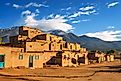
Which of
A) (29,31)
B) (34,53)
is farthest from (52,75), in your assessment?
(29,31)

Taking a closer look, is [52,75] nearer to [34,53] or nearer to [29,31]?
[34,53]

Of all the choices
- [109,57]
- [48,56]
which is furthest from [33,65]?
[109,57]

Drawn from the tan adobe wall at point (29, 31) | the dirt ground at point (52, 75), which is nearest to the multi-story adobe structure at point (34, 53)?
the tan adobe wall at point (29, 31)

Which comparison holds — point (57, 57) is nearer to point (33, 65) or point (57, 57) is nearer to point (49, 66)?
point (49, 66)

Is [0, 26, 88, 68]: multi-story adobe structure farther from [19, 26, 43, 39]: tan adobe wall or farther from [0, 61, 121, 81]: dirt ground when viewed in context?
[0, 61, 121, 81]: dirt ground

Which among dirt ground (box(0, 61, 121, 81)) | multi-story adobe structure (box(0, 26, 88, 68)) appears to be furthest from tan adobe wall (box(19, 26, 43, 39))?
dirt ground (box(0, 61, 121, 81))

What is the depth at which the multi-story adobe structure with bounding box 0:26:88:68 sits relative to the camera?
142 feet

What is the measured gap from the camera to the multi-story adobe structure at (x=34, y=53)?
43281 millimetres

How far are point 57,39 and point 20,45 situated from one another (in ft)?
61.3

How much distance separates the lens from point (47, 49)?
5672 cm

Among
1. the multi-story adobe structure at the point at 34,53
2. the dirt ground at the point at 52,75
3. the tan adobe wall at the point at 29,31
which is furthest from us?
the tan adobe wall at the point at 29,31

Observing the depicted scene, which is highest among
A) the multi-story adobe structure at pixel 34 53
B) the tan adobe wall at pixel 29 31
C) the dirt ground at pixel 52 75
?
the tan adobe wall at pixel 29 31

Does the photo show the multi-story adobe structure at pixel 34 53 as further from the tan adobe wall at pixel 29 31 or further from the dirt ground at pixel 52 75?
the dirt ground at pixel 52 75

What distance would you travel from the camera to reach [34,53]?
4841 centimetres
